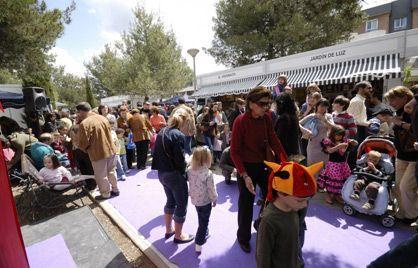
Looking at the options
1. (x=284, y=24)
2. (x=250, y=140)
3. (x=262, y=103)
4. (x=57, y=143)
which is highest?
(x=284, y=24)

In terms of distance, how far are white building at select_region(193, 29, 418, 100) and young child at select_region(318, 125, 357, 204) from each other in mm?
6077

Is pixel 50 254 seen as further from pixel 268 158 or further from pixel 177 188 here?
pixel 268 158

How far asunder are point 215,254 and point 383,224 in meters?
2.35

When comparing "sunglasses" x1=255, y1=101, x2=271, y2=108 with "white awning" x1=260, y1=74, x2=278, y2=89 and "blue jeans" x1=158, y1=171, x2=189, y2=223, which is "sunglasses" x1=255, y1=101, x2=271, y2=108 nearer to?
"blue jeans" x1=158, y1=171, x2=189, y2=223

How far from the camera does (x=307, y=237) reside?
3305 millimetres

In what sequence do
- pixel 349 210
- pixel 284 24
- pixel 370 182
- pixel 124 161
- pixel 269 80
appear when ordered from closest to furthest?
1. pixel 370 182
2. pixel 349 210
3. pixel 124 161
4. pixel 269 80
5. pixel 284 24

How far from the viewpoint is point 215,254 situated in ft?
9.98

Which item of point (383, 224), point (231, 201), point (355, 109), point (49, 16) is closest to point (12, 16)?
point (49, 16)

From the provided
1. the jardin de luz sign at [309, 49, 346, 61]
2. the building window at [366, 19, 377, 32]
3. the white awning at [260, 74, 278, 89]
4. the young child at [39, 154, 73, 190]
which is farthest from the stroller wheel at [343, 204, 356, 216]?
the building window at [366, 19, 377, 32]

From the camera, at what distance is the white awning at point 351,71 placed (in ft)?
28.6

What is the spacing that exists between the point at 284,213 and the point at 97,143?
4.05 metres

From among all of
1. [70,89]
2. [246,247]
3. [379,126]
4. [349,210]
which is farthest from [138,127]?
[70,89]

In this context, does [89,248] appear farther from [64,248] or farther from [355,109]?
[355,109]

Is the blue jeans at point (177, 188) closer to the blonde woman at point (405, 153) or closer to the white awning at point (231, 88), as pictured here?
the blonde woman at point (405, 153)
